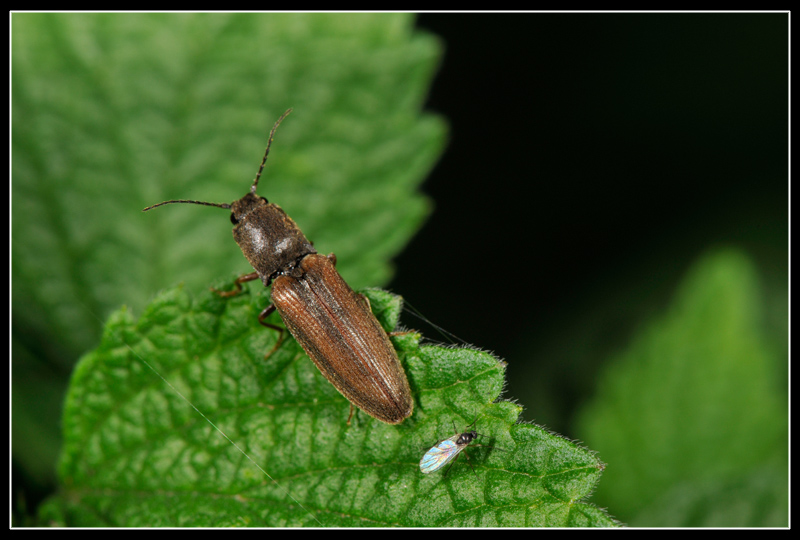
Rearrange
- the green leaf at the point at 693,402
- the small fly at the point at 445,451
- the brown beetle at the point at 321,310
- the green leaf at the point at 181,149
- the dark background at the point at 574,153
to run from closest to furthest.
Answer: the small fly at the point at 445,451, the brown beetle at the point at 321,310, the green leaf at the point at 181,149, the green leaf at the point at 693,402, the dark background at the point at 574,153

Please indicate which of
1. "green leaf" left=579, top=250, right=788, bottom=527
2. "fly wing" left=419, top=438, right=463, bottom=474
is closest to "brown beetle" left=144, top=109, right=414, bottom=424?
"fly wing" left=419, top=438, right=463, bottom=474

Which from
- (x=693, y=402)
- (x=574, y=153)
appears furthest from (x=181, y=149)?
(x=693, y=402)

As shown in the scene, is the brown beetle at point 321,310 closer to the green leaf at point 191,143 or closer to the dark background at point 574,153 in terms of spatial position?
the green leaf at point 191,143

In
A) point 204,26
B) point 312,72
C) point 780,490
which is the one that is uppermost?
point 204,26

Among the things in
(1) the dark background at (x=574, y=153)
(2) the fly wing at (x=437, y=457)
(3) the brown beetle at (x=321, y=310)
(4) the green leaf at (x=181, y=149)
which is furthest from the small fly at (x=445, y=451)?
(1) the dark background at (x=574, y=153)

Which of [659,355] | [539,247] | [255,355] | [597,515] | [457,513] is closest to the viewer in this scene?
[597,515]

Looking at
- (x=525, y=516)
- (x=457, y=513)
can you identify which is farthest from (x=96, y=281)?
(x=525, y=516)

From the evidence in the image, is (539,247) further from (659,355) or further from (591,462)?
(591,462)

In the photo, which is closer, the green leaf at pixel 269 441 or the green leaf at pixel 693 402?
the green leaf at pixel 269 441
